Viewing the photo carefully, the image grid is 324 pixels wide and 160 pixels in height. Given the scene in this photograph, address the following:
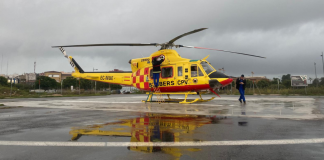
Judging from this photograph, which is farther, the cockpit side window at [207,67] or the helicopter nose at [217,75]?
the cockpit side window at [207,67]

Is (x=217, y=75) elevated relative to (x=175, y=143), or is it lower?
elevated

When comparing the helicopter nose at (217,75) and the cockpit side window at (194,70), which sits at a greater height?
the cockpit side window at (194,70)

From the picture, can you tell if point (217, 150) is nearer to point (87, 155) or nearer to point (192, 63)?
point (87, 155)

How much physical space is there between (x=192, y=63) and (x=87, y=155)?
36.6 feet

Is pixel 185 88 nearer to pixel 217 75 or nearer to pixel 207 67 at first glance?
pixel 207 67

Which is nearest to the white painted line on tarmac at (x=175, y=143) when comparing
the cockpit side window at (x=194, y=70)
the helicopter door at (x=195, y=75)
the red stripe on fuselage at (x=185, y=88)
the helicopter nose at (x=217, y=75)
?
the helicopter nose at (x=217, y=75)

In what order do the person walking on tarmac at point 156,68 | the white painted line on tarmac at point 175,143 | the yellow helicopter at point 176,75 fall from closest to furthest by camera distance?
the white painted line on tarmac at point 175,143 → the yellow helicopter at point 176,75 → the person walking on tarmac at point 156,68

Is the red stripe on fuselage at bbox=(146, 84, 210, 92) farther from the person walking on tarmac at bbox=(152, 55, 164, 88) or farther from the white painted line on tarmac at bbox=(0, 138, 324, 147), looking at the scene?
the white painted line on tarmac at bbox=(0, 138, 324, 147)

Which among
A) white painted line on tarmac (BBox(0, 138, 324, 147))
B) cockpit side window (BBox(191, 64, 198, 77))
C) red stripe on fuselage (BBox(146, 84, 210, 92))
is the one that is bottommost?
white painted line on tarmac (BBox(0, 138, 324, 147))

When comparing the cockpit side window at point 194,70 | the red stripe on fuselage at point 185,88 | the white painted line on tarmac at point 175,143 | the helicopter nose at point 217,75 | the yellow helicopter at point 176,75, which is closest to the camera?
the white painted line on tarmac at point 175,143

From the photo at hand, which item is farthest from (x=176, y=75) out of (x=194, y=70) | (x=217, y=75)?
(x=217, y=75)

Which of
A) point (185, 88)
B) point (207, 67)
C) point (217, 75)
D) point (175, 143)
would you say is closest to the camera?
point (175, 143)

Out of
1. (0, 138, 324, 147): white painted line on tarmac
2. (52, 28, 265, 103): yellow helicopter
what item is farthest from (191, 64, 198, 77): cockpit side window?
(0, 138, 324, 147): white painted line on tarmac

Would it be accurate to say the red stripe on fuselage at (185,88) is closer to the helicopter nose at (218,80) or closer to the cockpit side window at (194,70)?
the helicopter nose at (218,80)
